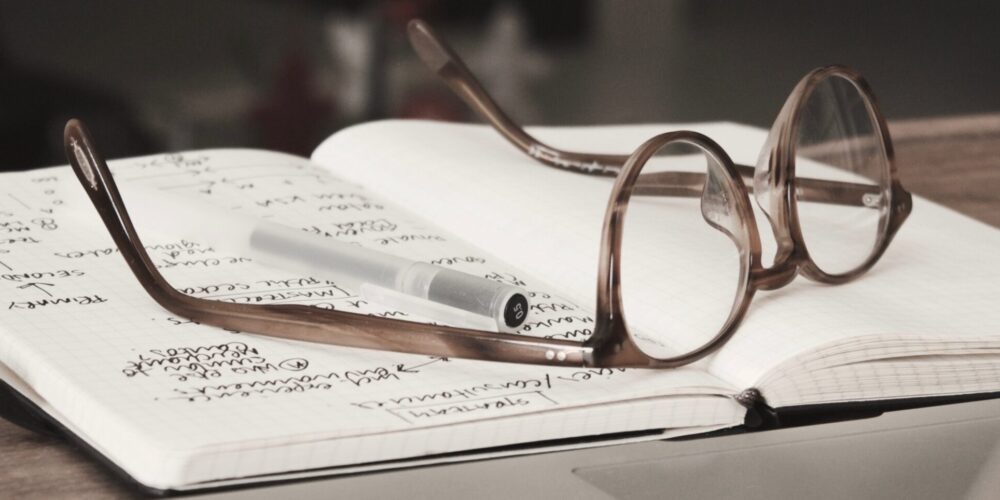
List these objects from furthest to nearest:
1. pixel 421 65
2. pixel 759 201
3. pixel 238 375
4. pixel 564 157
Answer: pixel 421 65
pixel 564 157
pixel 759 201
pixel 238 375

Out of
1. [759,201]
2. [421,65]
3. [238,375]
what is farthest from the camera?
[421,65]

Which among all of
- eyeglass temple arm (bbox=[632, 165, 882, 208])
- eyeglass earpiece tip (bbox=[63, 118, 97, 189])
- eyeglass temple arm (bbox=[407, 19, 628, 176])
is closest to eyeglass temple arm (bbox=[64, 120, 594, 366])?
eyeglass earpiece tip (bbox=[63, 118, 97, 189])

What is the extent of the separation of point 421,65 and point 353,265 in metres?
1.52

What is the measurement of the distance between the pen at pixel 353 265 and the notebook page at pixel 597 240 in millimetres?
64

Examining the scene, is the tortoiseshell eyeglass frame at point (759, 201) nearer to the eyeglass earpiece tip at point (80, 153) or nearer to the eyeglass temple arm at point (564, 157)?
the eyeglass temple arm at point (564, 157)

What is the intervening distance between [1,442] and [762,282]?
27 cm

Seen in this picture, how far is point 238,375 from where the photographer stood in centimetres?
43

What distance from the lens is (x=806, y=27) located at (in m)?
2.21

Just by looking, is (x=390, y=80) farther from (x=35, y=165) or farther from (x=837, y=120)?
(x=837, y=120)

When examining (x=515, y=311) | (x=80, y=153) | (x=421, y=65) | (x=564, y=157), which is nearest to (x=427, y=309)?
(x=515, y=311)

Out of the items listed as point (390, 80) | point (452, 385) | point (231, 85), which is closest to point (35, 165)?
point (231, 85)

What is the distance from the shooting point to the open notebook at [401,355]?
0.39 meters

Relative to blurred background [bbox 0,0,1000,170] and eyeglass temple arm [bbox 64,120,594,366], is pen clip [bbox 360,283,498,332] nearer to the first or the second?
eyeglass temple arm [bbox 64,120,594,366]

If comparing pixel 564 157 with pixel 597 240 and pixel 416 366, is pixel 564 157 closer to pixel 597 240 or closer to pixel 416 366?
pixel 597 240
